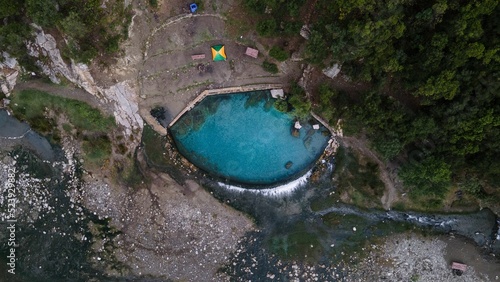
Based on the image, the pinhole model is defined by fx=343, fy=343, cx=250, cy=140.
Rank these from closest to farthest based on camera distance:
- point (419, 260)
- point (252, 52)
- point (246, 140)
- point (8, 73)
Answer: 1. point (252, 52)
2. point (8, 73)
3. point (419, 260)
4. point (246, 140)

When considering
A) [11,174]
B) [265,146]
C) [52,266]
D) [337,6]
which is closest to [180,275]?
[52,266]

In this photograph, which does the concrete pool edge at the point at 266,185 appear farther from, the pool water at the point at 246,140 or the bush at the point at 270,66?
the bush at the point at 270,66

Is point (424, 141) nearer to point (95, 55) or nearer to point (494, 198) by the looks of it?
point (494, 198)

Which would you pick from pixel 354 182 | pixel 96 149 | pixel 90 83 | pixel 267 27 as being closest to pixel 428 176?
pixel 354 182

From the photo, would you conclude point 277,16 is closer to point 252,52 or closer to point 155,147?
point 252,52

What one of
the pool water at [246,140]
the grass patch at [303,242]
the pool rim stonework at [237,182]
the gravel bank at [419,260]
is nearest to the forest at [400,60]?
the pool rim stonework at [237,182]
